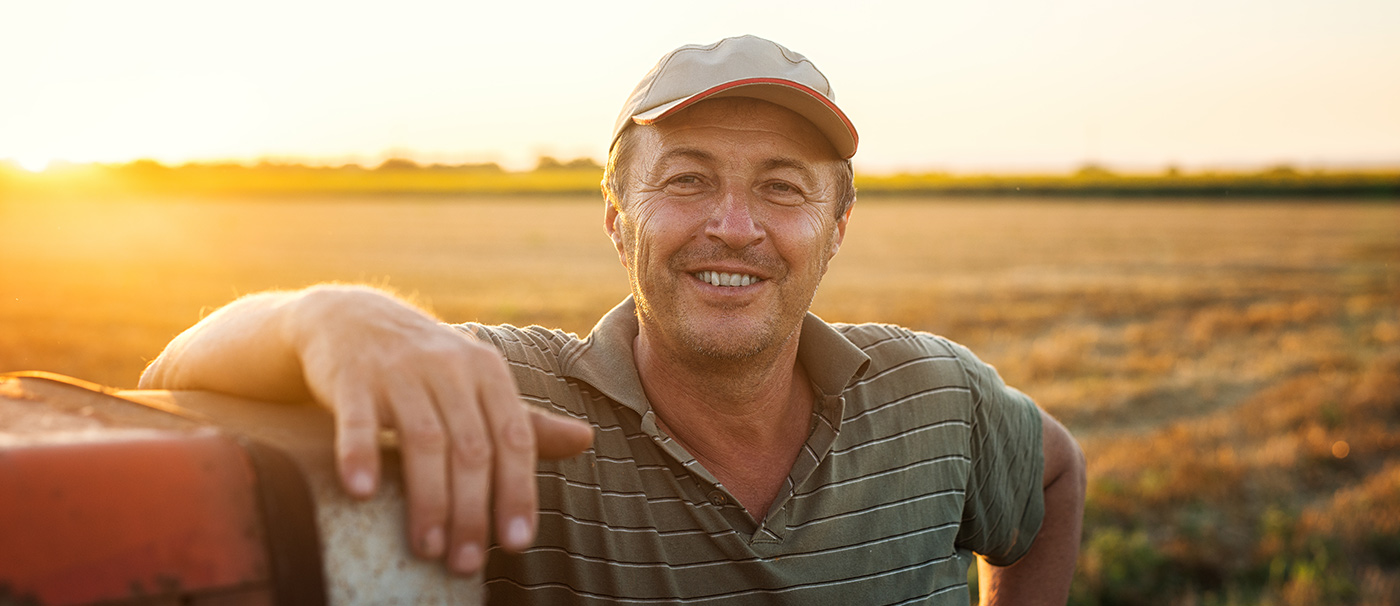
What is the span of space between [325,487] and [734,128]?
1.67 metres

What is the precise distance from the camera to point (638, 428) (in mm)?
2312

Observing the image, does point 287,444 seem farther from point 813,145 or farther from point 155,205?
A: point 155,205

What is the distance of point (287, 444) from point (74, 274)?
2376 centimetres

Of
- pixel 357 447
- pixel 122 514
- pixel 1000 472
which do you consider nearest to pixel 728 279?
pixel 1000 472

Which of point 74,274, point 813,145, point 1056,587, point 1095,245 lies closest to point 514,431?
point 813,145

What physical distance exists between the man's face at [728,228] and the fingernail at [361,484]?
1475mm

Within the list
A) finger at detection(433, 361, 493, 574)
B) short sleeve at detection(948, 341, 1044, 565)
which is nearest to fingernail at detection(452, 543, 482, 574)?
finger at detection(433, 361, 493, 574)

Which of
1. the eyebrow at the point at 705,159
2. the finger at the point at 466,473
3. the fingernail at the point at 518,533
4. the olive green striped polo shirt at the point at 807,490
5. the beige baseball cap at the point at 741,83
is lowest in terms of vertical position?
the olive green striped polo shirt at the point at 807,490

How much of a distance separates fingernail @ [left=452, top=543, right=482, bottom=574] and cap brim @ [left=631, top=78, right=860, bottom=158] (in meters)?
1.54

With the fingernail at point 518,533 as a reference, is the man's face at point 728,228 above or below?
above

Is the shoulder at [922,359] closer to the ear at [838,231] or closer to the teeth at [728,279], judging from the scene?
the ear at [838,231]

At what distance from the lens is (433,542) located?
1100 millimetres

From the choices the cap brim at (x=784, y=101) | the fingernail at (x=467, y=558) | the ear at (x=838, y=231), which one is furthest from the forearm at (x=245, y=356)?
the ear at (x=838, y=231)

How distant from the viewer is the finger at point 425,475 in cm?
108
